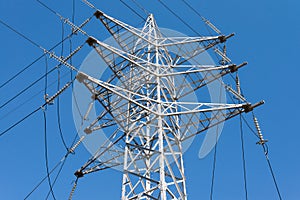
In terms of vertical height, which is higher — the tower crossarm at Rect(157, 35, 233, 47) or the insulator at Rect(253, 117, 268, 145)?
the tower crossarm at Rect(157, 35, 233, 47)

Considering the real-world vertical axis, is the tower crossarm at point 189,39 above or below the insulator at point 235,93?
above

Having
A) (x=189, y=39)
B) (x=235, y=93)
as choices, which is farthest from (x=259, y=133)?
(x=189, y=39)

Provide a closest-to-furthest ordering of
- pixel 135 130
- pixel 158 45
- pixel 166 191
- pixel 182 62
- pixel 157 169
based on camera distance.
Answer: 1. pixel 166 191
2. pixel 157 169
3. pixel 135 130
4. pixel 158 45
5. pixel 182 62

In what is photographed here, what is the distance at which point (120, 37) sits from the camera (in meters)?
15.1

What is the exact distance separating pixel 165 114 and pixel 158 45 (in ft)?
13.6

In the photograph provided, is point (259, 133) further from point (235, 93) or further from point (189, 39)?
point (189, 39)

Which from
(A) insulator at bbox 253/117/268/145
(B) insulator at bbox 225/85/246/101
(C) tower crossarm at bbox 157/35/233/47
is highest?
(C) tower crossarm at bbox 157/35/233/47

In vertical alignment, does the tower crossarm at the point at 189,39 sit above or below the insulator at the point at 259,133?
above

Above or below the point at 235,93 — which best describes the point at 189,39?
above

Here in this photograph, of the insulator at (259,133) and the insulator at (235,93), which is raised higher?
the insulator at (235,93)

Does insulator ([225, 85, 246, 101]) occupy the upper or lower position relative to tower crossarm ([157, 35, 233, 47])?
lower

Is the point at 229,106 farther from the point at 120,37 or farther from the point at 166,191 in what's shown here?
the point at 120,37

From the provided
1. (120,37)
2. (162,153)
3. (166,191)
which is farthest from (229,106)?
(120,37)

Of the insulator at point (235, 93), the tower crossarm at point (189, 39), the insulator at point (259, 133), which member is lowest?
the insulator at point (259, 133)
